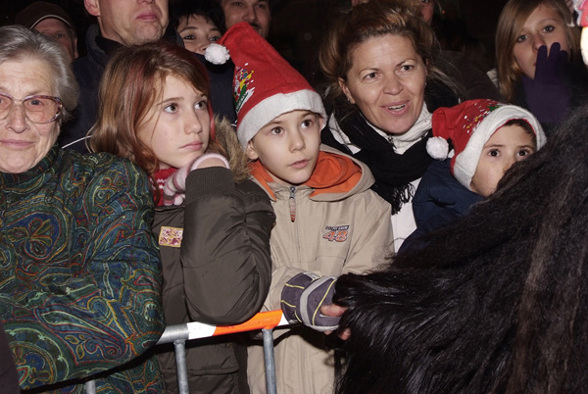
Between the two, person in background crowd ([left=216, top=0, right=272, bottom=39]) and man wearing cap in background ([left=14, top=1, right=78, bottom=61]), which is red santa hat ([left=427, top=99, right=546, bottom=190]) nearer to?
person in background crowd ([left=216, top=0, right=272, bottom=39])

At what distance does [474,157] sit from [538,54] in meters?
1.30

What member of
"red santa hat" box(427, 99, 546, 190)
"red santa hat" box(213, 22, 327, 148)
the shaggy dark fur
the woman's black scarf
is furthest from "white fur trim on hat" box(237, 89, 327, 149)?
the shaggy dark fur

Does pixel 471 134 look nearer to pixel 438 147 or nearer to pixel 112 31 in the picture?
pixel 438 147

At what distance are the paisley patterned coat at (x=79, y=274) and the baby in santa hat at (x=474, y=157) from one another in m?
1.44

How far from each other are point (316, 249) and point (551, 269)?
4.98ft

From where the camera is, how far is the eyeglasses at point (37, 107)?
2.20 metres

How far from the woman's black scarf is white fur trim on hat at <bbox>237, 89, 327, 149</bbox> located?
42cm

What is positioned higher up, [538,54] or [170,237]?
[538,54]

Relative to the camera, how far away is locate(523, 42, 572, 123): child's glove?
3.86m

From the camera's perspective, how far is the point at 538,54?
13.3 feet

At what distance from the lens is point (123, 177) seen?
2.21 m

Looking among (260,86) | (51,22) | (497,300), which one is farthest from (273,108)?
(51,22)

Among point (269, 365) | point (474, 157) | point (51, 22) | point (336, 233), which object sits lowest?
point (269, 365)

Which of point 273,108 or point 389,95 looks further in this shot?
point 389,95
